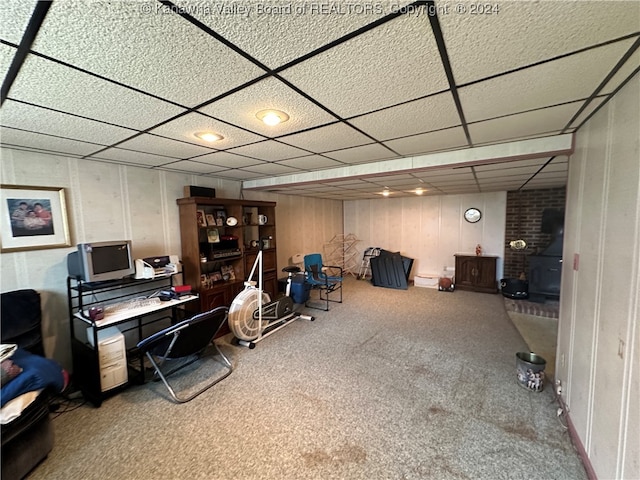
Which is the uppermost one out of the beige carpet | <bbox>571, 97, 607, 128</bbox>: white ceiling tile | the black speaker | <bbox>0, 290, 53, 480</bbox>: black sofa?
<bbox>571, 97, 607, 128</bbox>: white ceiling tile

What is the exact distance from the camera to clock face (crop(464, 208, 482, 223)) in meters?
5.84

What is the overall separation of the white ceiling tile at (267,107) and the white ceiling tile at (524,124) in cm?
121

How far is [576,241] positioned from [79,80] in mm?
3299

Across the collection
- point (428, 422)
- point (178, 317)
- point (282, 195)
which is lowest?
point (428, 422)

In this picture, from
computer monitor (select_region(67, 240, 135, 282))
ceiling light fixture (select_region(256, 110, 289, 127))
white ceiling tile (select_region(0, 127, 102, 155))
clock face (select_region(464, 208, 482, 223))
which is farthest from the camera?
clock face (select_region(464, 208, 482, 223))

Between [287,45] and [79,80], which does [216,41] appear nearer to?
[287,45]

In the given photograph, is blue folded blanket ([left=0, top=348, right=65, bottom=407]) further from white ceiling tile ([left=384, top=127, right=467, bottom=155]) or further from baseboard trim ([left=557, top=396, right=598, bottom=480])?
baseboard trim ([left=557, top=396, right=598, bottom=480])

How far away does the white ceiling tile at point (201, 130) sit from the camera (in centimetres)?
177

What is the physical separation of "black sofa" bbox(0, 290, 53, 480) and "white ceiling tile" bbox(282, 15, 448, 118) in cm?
268

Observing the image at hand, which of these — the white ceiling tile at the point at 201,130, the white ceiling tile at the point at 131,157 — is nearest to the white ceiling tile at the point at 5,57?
the white ceiling tile at the point at 201,130

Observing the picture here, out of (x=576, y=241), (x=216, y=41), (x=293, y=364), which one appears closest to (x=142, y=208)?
(x=293, y=364)

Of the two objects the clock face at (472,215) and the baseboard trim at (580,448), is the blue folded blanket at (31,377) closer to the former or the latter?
the baseboard trim at (580,448)

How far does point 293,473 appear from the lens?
5.38ft

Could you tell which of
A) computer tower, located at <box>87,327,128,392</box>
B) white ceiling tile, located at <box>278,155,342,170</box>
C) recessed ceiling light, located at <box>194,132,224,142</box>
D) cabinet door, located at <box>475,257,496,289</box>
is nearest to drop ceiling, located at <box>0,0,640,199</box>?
recessed ceiling light, located at <box>194,132,224,142</box>
